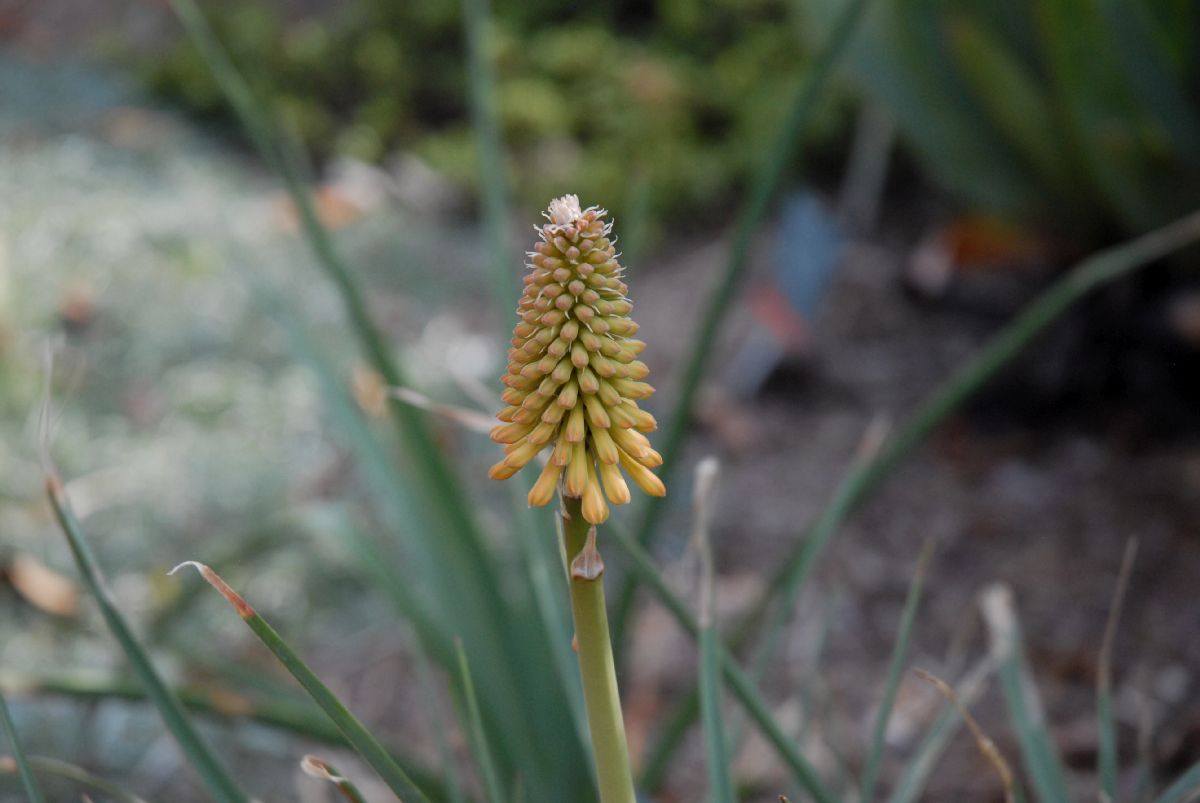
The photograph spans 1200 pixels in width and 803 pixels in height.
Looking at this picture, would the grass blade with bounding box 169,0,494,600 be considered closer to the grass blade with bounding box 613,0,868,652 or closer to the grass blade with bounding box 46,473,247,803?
the grass blade with bounding box 613,0,868,652

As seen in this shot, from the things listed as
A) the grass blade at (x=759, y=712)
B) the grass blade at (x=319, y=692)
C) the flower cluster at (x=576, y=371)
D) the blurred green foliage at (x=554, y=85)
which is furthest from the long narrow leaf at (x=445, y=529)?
the blurred green foliage at (x=554, y=85)

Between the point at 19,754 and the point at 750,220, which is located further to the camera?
Result: the point at 750,220

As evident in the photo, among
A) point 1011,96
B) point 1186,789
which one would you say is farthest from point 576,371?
point 1011,96

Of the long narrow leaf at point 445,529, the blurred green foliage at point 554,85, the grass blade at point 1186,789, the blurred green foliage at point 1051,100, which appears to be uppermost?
the blurred green foliage at point 554,85

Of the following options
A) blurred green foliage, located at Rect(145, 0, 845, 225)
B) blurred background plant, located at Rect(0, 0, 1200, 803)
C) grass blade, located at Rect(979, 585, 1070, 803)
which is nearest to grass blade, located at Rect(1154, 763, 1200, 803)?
blurred background plant, located at Rect(0, 0, 1200, 803)

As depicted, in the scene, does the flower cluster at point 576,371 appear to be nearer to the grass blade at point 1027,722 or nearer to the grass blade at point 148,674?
the grass blade at point 148,674

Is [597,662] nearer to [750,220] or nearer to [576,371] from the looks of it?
[576,371]
